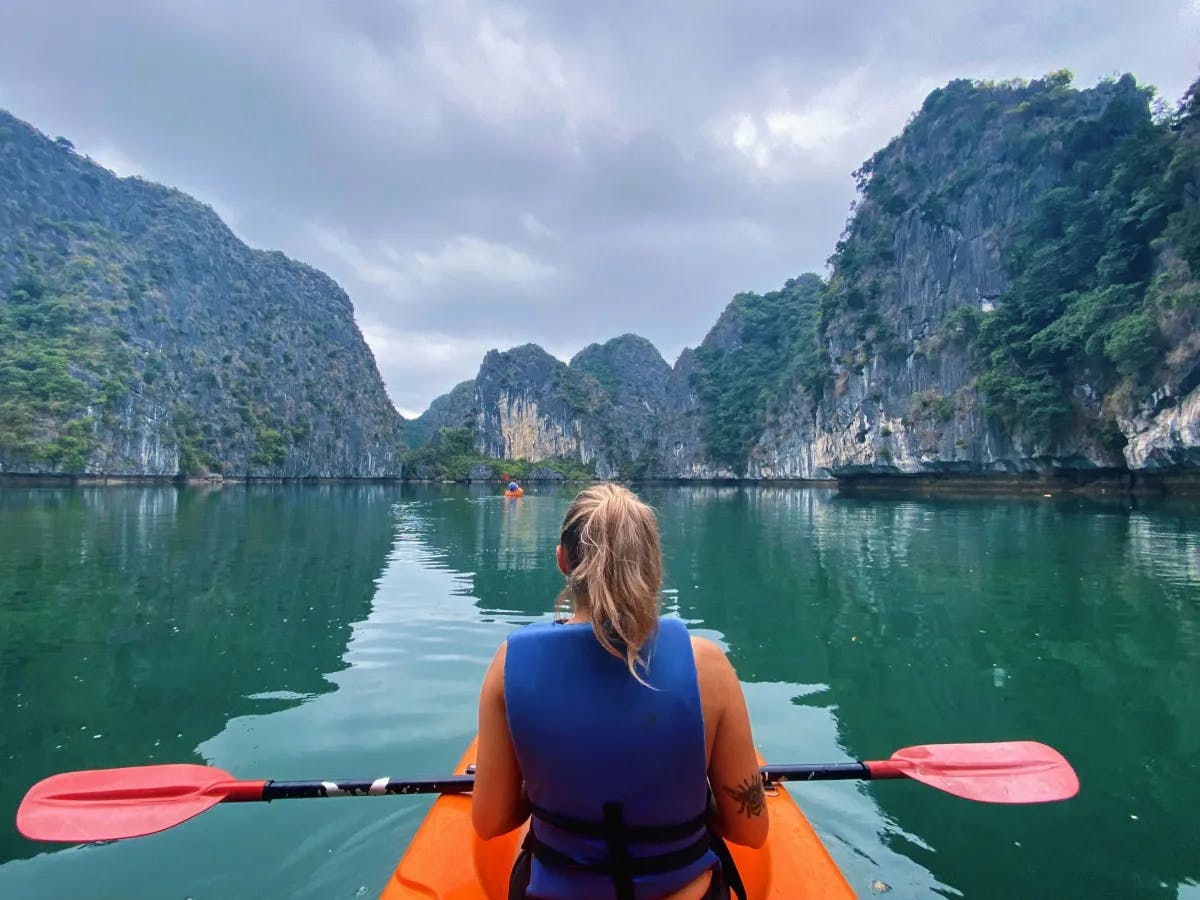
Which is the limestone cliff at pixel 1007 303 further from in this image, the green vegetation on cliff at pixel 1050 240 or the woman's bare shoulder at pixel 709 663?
the woman's bare shoulder at pixel 709 663

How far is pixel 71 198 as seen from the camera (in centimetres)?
8550

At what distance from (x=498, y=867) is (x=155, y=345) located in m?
91.1

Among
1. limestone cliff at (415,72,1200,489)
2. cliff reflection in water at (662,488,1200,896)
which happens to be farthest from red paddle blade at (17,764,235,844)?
Result: limestone cliff at (415,72,1200,489)

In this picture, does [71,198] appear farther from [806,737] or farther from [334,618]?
[806,737]

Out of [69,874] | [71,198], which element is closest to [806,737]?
[69,874]

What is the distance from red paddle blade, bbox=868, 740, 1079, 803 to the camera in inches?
114

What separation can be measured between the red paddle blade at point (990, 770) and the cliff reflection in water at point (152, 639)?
4.29 m

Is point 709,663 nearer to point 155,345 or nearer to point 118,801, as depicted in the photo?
point 118,801

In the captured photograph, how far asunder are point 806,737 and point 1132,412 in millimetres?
32577

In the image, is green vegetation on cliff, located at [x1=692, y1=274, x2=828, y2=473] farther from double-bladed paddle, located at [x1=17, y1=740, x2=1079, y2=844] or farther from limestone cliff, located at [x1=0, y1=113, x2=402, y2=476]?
double-bladed paddle, located at [x1=17, y1=740, x2=1079, y2=844]

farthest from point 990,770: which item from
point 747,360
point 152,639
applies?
point 747,360

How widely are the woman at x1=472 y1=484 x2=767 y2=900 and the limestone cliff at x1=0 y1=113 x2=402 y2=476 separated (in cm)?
6274

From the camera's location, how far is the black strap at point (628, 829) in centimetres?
155

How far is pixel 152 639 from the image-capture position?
7.22m
